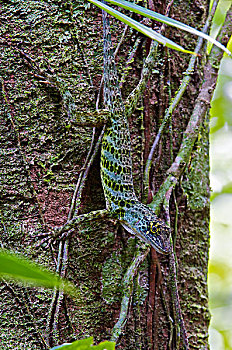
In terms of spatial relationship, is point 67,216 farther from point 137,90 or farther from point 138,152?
point 137,90

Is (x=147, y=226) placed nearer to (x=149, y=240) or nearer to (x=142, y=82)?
(x=149, y=240)

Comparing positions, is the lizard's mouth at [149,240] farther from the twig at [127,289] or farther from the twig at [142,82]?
the twig at [142,82]

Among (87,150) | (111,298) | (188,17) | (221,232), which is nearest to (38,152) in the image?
(87,150)

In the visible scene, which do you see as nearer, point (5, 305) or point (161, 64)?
point (5, 305)

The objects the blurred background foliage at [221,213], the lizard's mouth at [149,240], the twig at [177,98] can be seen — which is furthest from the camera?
the blurred background foliage at [221,213]

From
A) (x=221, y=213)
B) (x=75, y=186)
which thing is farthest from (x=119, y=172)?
(x=221, y=213)

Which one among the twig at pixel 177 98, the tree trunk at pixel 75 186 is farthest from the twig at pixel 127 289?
the twig at pixel 177 98
